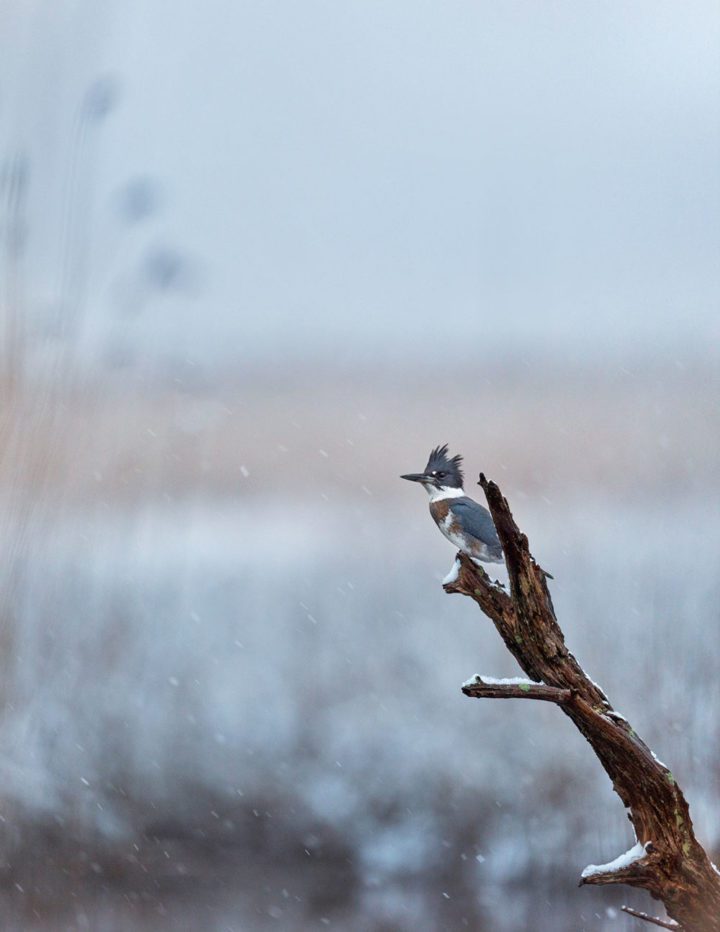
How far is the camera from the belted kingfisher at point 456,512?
103 inches

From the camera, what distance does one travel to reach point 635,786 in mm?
1697

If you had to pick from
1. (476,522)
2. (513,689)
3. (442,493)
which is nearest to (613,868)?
(513,689)

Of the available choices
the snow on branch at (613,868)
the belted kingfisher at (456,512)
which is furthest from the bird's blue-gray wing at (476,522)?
the snow on branch at (613,868)

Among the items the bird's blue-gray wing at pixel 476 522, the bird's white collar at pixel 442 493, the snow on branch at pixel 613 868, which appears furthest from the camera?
the bird's white collar at pixel 442 493

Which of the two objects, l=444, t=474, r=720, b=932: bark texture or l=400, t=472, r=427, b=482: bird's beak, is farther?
l=400, t=472, r=427, b=482: bird's beak

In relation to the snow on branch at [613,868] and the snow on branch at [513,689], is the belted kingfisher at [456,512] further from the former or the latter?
the snow on branch at [613,868]

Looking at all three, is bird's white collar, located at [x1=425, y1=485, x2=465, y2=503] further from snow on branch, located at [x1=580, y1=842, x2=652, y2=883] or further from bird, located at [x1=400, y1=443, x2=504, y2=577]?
snow on branch, located at [x1=580, y1=842, x2=652, y2=883]

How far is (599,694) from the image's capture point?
1.77 meters

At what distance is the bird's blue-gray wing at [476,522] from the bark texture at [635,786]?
82 centimetres

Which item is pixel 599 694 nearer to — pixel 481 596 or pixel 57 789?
pixel 481 596

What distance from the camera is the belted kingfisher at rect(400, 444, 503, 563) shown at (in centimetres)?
261

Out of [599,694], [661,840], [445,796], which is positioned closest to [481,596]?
[599,694]

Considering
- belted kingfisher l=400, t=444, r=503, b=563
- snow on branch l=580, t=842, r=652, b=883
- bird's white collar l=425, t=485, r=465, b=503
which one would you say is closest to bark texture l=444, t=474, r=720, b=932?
snow on branch l=580, t=842, r=652, b=883

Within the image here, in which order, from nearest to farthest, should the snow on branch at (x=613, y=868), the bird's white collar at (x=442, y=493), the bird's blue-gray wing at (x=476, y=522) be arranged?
the snow on branch at (x=613, y=868), the bird's blue-gray wing at (x=476, y=522), the bird's white collar at (x=442, y=493)
